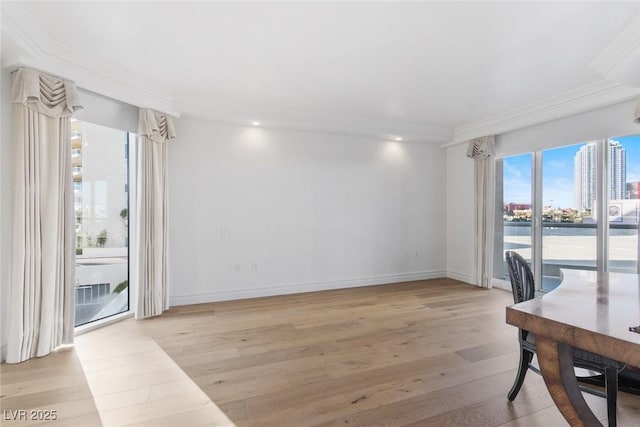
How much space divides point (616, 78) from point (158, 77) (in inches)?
179

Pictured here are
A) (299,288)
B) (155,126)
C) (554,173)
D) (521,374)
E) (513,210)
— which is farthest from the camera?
(513,210)

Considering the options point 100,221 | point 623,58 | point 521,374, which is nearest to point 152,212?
point 100,221

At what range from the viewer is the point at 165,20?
7.20ft

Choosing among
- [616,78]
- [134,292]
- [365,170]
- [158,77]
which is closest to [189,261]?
[134,292]

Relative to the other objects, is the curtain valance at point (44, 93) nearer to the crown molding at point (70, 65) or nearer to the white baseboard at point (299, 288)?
the crown molding at point (70, 65)

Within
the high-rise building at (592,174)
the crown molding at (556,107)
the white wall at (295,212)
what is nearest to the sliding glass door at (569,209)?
the high-rise building at (592,174)

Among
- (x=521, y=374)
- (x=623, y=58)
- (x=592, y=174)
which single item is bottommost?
(x=521, y=374)

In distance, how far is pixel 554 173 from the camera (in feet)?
13.8

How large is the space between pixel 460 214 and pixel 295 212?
10.3 feet

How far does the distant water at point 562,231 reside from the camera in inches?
137

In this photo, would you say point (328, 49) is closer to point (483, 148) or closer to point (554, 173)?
point (483, 148)

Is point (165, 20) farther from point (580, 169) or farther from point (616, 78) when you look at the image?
point (580, 169)

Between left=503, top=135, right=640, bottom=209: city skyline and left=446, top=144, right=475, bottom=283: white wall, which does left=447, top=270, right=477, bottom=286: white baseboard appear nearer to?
left=446, top=144, right=475, bottom=283: white wall

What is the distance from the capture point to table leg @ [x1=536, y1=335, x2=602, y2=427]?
4.48ft
